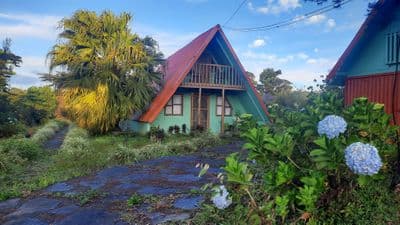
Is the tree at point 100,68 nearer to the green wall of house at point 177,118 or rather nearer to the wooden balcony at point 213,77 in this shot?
the green wall of house at point 177,118

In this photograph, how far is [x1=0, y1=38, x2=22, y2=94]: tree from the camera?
18734 millimetres

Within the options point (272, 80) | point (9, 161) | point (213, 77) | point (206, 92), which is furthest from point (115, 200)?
point (272, 80)

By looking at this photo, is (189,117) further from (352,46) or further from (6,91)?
(6,91)

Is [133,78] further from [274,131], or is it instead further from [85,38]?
[274,131]

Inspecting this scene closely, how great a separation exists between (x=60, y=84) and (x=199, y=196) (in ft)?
38.1

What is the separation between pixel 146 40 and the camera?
48.6 feet

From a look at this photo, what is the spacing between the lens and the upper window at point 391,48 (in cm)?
803

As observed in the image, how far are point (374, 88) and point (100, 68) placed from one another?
10.8m

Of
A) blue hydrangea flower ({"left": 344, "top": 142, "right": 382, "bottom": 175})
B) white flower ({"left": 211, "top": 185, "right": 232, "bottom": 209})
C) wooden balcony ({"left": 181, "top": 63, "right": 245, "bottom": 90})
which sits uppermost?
wooden balcony ({"left": 181, "top": 63, "right": 245, "bottom": 90})

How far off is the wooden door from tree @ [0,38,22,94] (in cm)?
1166

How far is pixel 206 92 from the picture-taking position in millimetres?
16141

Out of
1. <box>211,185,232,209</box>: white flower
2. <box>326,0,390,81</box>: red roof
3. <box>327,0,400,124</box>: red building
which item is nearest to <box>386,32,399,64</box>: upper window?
<box>327,0,400,124</box>: red building

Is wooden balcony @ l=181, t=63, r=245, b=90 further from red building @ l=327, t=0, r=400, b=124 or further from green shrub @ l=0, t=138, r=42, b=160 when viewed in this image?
green shrub @ l=0, t=138, r=42, b=160

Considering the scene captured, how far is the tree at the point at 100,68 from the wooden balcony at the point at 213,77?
193 centimetres
